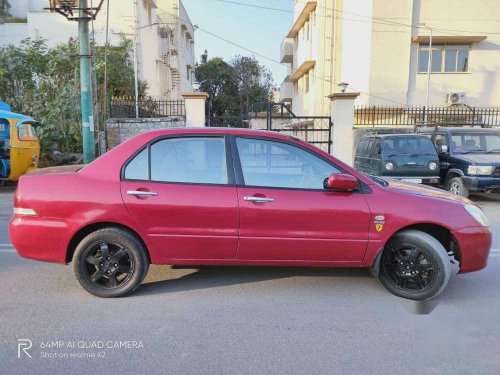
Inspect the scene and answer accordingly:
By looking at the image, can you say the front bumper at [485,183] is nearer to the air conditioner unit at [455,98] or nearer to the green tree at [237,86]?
the air conditioner unit at [455,98]

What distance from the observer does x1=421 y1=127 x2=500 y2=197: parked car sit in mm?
9062

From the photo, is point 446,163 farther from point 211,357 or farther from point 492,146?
point 211,357

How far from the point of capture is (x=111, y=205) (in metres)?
3.76

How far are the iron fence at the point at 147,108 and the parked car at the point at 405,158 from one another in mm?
6590

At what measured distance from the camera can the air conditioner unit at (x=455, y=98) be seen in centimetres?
1889

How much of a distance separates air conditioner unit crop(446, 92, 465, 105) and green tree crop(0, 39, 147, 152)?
1534 cm

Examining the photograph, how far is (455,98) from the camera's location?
62.0 feet

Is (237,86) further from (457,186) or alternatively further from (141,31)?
(457,186)

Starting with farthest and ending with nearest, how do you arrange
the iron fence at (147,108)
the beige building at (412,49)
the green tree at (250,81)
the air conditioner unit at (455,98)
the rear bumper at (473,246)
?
the green tree at (250,81) < the air conditioner unit at (455,98) < the beige building at (412,49) < the iron fence at (147,108) < the rear bumper at (473,246)

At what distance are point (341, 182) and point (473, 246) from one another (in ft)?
4.89

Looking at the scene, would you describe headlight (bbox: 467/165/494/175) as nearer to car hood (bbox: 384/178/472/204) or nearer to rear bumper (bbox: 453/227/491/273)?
car hood (bbox: 384/178/472/204)

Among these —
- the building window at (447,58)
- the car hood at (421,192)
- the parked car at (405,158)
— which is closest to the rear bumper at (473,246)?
the car hood at (421,192)

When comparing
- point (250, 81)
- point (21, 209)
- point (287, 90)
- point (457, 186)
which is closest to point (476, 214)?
point (21, 209)

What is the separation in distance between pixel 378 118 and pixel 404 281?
1435 cm
